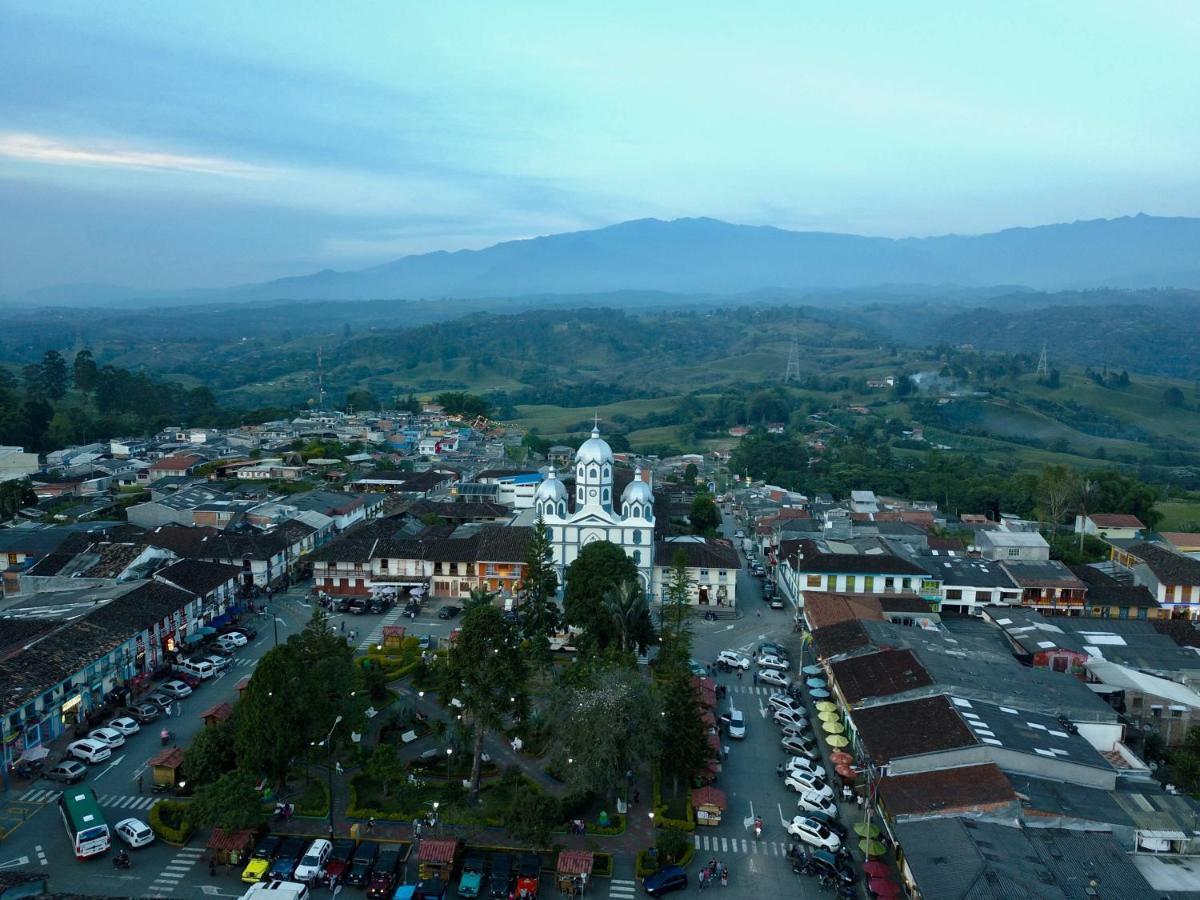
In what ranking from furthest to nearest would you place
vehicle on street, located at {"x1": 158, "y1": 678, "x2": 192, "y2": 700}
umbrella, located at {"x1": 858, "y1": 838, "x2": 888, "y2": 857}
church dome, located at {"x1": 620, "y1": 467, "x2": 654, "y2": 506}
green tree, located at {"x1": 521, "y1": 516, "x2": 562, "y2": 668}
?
church dome, located at {"x1": 620, "y1": 467, "x2": 654, "y2": 506}, green tree, located at {"x1": 521, "y1": 516, "x2": 562, "y2": 668}, vehicle on street, located at {"x1": 158, "y1": 678, "x2": 192, "y2": 700}, umbrella, located at {"x1": 858, "y1": 838, "x2": 888, "y2": 857}

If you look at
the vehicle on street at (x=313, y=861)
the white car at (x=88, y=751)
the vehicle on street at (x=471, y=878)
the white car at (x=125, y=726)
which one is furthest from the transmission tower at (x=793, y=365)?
the vehicle on street at (x=313, y=861)

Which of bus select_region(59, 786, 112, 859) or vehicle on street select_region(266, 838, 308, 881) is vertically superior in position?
bus select_region(59, 786, 112, 859)

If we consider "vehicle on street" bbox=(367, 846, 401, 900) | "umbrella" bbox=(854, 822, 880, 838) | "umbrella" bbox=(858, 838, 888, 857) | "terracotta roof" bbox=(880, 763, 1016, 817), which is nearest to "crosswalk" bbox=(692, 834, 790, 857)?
"umbrella" bbox=(854, 822, 880, 838)

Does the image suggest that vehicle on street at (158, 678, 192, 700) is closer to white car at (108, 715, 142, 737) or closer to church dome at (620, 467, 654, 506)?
white car at (108, 715, 142, 737)

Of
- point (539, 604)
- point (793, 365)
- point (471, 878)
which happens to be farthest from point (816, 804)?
point (793, 365)

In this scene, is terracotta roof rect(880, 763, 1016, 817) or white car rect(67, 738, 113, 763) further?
white car rect(67, 738, 113, 763)

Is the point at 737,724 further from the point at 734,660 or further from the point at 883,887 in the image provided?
the point at 883,887

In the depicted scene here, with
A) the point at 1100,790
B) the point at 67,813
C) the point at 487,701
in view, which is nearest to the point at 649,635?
the point at 487,701
